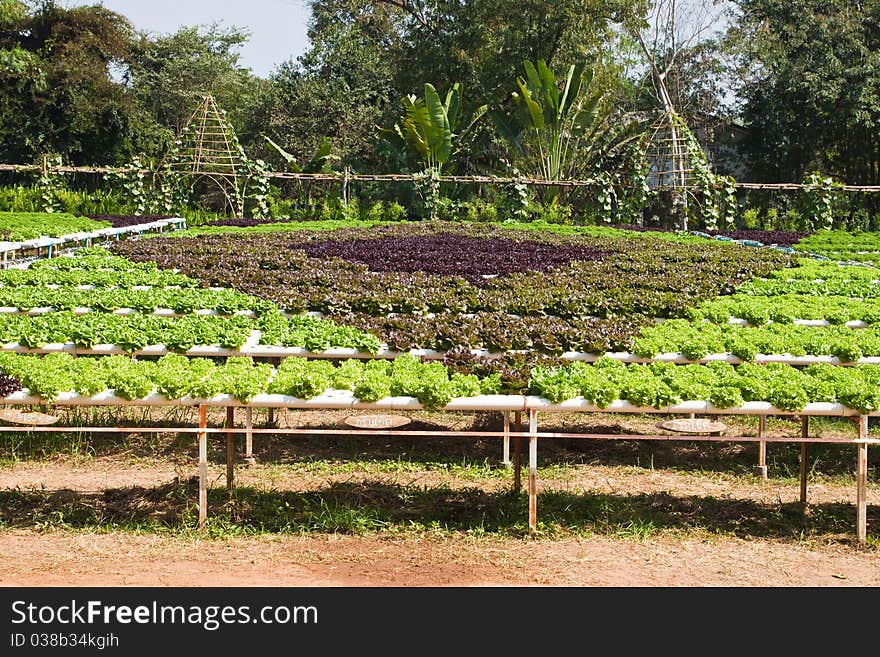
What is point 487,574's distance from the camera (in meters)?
6.12

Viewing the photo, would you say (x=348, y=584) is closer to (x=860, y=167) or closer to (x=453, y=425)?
(x=453, y=425)

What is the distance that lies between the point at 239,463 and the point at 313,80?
3551cm

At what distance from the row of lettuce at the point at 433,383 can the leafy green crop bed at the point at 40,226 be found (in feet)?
44.4

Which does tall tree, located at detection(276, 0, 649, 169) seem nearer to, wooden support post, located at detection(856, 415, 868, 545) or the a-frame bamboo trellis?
the a-frame bamboo trellis

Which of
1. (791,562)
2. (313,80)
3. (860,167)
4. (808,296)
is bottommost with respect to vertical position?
(791,562)

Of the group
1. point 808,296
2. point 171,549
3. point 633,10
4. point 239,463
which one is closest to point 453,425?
point 239,463

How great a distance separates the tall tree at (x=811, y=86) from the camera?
35.7m

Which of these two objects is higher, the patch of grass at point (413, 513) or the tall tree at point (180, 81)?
the tall tree at point (180, 81)

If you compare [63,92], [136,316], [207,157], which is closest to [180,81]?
[63,92]

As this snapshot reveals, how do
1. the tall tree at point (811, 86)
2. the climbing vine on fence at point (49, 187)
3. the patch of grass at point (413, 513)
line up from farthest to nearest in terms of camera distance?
the tall tree at point (811, 86)
the climbing vine on fence at point (49, 187)
the patch of grass at point (413, 513)

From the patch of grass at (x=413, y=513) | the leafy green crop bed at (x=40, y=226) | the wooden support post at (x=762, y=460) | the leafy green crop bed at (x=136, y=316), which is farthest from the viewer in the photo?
the leafy green crop bed at (x=40, y=226)

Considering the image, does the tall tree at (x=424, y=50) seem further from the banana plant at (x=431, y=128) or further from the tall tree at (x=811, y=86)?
the tall tree at (x=811, y=86)

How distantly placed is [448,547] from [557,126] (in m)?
28.9

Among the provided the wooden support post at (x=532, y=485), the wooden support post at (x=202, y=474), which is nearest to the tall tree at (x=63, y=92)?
the wooden support post at (x=202, y=474)
